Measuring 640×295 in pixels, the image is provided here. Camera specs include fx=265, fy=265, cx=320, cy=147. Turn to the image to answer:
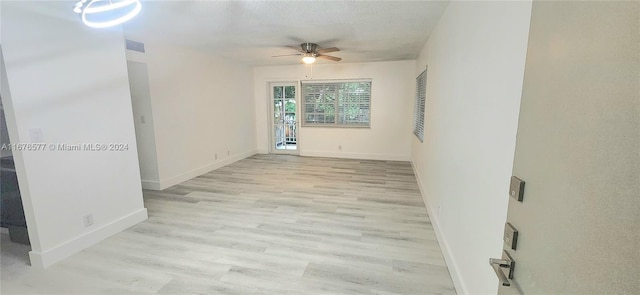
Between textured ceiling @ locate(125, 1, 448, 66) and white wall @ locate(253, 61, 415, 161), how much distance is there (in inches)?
55.9

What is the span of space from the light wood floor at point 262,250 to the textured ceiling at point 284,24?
2293 mm

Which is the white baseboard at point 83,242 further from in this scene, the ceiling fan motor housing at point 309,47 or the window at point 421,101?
the window at point 421,101

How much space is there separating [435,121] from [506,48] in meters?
1.95

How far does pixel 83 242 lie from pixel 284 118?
5105mm

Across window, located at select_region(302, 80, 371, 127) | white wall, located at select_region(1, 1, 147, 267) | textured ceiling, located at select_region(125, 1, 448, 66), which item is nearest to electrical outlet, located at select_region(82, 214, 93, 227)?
white wall, located at select_region(1, 1, 147, 267)

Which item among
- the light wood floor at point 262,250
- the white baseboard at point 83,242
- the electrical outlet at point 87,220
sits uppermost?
the electrical outlet at point 87,220

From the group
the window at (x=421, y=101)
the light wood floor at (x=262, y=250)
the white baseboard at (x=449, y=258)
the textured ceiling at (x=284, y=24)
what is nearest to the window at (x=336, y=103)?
the window at (x=421, y=101)

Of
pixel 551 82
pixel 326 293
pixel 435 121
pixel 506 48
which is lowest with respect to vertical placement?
pixel 326 293

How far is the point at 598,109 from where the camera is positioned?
511mm

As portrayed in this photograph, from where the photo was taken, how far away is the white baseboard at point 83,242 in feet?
7.39

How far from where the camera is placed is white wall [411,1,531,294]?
A: 1.22 m

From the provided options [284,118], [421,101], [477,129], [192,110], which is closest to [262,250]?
[477,129]

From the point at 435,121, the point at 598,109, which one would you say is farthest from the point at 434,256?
the point at 598,109

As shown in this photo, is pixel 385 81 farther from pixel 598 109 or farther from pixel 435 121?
pixel 598 109
